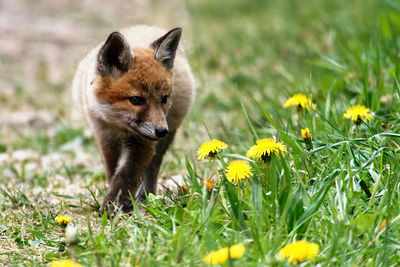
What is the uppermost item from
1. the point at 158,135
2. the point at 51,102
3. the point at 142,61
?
the point at 142,61

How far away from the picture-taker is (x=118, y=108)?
11.2ft

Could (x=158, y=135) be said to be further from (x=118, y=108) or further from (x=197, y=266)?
(x=197, y=266)

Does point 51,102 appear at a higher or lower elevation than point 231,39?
lower

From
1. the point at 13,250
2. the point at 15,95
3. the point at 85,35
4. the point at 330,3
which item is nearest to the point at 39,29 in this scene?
the point at 85,35

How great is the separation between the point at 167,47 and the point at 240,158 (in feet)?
3.90

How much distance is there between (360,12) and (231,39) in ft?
6.39

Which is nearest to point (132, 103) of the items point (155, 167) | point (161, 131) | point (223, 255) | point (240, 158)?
point (161, 131)

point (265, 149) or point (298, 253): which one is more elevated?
point (265, 149)

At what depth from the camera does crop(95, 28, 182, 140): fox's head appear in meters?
3.35

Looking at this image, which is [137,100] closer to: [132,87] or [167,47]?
[132,87]

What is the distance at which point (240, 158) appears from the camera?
2.76 meters

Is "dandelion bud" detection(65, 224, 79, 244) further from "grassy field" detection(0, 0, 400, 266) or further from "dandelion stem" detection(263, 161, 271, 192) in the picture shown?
"dandelion stem" detection(263, 161, 271, 192)

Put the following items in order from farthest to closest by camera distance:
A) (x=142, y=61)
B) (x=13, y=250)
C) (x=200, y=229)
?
1. (x=142, y=61)
2. (x=13, y=250)
3. (x=200, y=229)

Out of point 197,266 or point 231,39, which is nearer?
point 197,266
